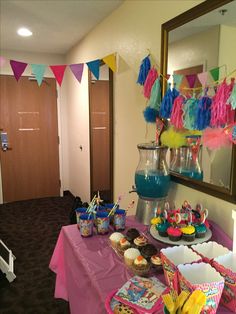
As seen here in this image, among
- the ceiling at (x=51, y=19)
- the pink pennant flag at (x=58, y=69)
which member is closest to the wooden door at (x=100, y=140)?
the pink pennant flag at (x=58, y=69)

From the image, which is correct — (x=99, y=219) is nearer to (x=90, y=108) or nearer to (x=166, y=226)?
(x=166, y=226)

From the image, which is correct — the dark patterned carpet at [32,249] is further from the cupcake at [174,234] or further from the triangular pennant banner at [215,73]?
the triangular pennant banner at [215,73]

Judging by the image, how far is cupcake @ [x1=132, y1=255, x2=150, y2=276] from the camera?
1159 millimetres

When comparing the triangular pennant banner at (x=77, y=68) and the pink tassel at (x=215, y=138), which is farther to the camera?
the triangular pennant banner at (x=77, y=68)

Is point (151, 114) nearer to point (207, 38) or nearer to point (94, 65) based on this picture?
point (207, 38)

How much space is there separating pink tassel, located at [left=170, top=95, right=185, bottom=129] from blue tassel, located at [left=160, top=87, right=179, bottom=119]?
47 millimetres

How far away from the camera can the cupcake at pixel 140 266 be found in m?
1.16

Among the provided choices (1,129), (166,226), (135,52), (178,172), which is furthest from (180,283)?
(1,129)

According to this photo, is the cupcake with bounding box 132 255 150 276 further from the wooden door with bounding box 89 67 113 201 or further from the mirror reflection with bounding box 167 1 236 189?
the wooden door with bounding box 89 67 113 201

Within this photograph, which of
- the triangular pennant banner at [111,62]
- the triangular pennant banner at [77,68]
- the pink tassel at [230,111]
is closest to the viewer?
the pink tassel at [230,111]

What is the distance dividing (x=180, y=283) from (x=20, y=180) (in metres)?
3.99

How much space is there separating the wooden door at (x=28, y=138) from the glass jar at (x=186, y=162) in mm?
3206

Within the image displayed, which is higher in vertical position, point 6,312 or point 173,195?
point 173,195

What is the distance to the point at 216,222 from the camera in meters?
1.43
